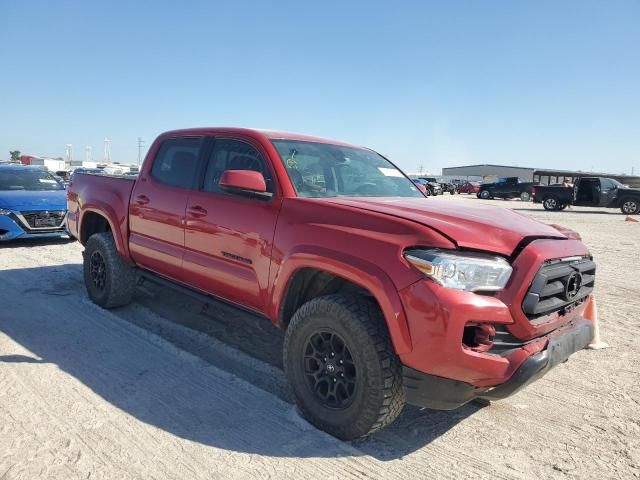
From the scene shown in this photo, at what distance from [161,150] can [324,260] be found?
8.72 ft

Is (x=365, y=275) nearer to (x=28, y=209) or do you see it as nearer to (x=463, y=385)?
(x=463, y=385)

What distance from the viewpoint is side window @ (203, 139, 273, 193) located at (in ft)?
12.2

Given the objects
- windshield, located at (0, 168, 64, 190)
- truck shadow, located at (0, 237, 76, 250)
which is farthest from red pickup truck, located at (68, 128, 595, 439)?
windshield, located at (0, 168, 64, 190)

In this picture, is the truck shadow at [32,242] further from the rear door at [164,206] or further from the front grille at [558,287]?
the front grille at [558,287]

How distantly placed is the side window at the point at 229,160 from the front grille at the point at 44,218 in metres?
6.15

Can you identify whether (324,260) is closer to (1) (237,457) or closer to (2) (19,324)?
(1) (237,457)

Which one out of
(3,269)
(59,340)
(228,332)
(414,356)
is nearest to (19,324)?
(59,340)

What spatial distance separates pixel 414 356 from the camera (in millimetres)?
2486

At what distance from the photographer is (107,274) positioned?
506 centimetres

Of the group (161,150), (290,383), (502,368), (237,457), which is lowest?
(237,457)

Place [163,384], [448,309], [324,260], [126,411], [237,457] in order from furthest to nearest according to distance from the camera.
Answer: [163,384]
[126,411]
[324,260]
[237,457]
[448,309]

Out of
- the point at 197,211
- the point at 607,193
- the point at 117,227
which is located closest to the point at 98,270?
the point at 117,227

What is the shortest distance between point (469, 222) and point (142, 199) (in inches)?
127

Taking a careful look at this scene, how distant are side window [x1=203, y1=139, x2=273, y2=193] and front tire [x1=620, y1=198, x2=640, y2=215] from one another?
24185 millimetres
